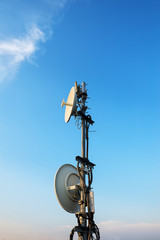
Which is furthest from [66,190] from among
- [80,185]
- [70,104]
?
[70,104]

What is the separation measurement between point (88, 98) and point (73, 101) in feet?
6.05

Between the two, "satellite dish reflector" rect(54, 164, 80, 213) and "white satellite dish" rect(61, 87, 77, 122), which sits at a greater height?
"white satellite dish" rect(61, 87, 77, 122)

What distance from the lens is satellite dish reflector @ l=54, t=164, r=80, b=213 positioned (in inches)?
711

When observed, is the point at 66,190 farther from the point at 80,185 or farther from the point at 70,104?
the point at 70,104

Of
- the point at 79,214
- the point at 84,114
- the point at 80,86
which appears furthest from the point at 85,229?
the point at 80,86

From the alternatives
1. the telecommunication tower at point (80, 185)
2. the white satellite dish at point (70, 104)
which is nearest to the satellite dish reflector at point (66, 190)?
the telecommunication tower at point (80, 185)

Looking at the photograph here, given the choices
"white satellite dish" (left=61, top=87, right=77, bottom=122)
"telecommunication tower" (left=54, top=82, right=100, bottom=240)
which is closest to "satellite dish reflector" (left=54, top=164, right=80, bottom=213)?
"telecommunication tower" (left=54, top=82, right=100, bottom=240)

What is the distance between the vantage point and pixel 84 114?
→ 69.3 feet

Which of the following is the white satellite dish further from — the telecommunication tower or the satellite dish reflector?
the satellite dish reflector

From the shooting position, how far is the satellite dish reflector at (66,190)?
18047mm

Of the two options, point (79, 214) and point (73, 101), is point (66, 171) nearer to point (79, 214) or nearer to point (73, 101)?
point (79, 214)

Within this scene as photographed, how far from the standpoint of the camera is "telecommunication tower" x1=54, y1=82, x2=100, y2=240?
54.7ft

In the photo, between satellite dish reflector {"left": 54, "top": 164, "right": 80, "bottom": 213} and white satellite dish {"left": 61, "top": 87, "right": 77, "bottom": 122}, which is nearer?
satellite dish reflector {"left": 54, "top": 164, "right": 80, "bottom": 213}

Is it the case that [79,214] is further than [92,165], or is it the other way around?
[92,165]
